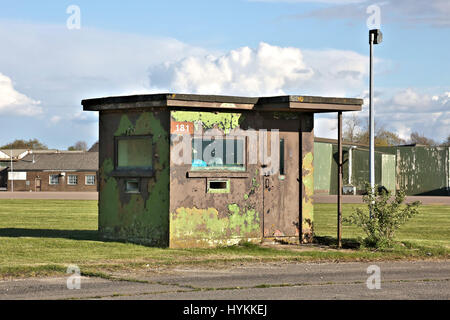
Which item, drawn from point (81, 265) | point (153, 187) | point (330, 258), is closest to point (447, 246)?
point (330, 258)

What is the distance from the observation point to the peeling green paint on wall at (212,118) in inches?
624

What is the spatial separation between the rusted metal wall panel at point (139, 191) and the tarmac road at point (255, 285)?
313cm

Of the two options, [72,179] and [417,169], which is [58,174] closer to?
[72,179]

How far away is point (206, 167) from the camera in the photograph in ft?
53.5

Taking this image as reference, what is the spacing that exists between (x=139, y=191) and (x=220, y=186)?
5.94 ft

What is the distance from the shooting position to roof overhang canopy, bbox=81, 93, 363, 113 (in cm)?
1562

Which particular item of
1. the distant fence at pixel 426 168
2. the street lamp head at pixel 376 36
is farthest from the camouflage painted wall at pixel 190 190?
the distant fence at pixel 426 168

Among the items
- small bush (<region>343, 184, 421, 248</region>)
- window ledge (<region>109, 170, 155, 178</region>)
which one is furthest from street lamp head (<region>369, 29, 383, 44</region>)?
window ledge (<region>109, 170, 155, 178</region>)

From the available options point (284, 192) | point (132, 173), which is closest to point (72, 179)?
point (132, 173)

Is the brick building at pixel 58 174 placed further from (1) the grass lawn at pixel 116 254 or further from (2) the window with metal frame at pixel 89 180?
(1) the grass lawn at pixel 116 254

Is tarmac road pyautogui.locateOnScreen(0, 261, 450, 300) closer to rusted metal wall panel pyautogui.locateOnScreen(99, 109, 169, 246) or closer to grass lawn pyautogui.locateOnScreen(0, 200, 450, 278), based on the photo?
grass lawn pyautogui.locateOnScreen(0, 200, 450, 278)

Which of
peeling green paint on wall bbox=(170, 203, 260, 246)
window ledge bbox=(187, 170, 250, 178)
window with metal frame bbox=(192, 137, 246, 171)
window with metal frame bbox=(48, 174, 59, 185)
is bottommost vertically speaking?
peeling green paint on wall bbox=(170, 203, 260, 246)

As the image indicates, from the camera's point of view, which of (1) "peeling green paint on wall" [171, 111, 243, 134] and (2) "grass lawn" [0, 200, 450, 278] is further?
(1) "peeling green paint on wall" [171, 111, 243, 134]

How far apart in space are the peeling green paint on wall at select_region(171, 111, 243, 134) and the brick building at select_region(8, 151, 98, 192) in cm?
7100
